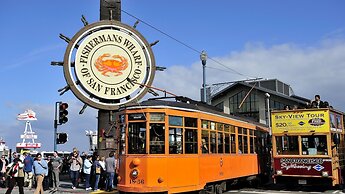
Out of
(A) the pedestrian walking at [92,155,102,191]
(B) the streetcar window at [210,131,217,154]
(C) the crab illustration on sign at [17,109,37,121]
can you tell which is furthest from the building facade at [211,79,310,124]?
(B) the streetcar window at [210,131,217,154]

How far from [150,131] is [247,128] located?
6.38m

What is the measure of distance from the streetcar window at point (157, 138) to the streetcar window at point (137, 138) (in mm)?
233

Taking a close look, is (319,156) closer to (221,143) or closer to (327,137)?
(327,137)

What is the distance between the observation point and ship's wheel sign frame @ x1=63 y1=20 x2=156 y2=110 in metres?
18.6

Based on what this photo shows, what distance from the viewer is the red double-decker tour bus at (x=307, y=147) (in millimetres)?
15008

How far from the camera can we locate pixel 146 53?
20.0m

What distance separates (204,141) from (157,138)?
1830 millimetres

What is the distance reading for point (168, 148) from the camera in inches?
456

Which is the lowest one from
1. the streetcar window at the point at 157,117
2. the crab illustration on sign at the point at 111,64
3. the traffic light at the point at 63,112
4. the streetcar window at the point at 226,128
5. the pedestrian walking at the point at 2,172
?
the pedestrian walking at the point at 2,172

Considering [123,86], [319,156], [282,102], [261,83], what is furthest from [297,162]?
[261,83]

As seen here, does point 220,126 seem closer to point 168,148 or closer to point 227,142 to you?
point 227,142

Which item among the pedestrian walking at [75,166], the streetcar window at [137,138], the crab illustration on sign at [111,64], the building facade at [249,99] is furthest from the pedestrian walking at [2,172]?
the building facade at [249,99]

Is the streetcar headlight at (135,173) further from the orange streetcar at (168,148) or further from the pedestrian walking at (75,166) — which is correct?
the pedestrian walking at (75,166)

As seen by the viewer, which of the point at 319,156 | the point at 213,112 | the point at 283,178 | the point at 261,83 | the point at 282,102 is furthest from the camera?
the point at 261,83
